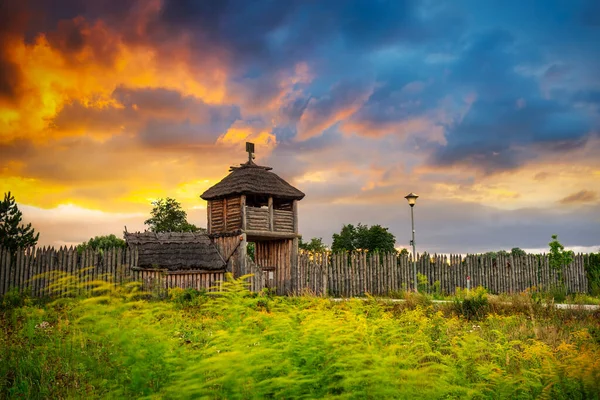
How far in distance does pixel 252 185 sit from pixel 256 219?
1733mm

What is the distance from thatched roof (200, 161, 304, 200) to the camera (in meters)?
26.6

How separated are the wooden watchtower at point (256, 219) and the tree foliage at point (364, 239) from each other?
44.9 ft

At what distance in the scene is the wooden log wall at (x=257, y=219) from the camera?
86.4 feet

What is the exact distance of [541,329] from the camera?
33.6ft

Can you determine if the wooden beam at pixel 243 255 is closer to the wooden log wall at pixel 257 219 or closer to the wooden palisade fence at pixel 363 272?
the wooden palisade fence at pixel 363 272

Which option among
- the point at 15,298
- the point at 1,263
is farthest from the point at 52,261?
the point at 15,298

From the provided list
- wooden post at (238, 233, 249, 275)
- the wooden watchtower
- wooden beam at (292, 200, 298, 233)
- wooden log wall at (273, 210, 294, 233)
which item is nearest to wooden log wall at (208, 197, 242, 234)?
the wooden watchtower

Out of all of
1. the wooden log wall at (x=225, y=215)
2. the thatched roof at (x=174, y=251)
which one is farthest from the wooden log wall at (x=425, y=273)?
the thatched roof at (x=174, y=251)

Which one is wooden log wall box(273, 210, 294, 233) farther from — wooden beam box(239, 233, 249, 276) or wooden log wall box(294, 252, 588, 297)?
wooden beam box(239, 233, 249, 276)

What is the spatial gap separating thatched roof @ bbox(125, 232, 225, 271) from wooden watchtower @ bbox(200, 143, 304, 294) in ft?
3.07

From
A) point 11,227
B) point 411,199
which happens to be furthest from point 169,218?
point 411,199

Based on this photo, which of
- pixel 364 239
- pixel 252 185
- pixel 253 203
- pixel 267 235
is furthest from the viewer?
pixel 364 239

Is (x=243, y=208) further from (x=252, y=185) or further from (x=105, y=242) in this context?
(x=105, y=242)

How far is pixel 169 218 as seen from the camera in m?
48.9
